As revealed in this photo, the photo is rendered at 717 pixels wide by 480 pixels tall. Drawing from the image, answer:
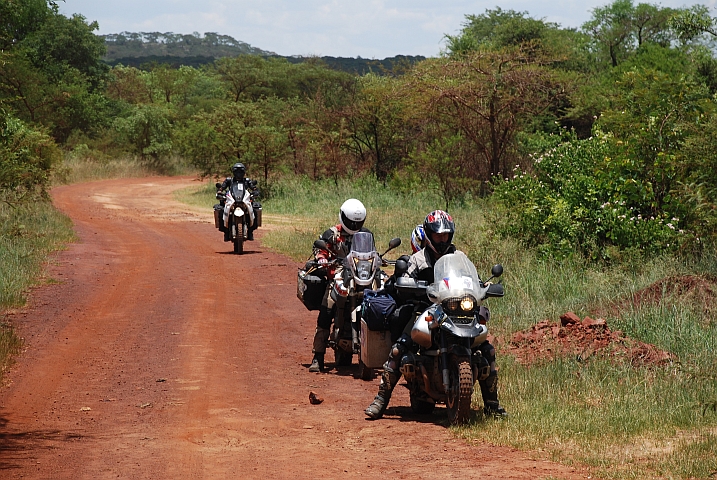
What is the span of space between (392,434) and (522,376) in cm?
227

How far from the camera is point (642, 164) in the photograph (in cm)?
1677

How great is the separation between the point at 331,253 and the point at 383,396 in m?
2.59

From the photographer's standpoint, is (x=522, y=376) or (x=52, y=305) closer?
(x=522, y=376)

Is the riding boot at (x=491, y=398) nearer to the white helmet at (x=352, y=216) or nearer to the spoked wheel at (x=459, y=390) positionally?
the spoked wheel at (x=459, y=390)

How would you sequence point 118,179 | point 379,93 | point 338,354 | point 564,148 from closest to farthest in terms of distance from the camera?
point 338,354
point 564,148
point 379,93
point 118,179

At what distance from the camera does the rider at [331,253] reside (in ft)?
33.7

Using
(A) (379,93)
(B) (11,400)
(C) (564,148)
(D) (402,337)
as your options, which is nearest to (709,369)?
(D) (402,337)

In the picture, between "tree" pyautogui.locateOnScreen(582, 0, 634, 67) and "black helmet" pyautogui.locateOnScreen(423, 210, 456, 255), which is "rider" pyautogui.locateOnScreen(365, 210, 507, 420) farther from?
"tree" pyautogui.locateOnScreen(582, 0, 634, 67)

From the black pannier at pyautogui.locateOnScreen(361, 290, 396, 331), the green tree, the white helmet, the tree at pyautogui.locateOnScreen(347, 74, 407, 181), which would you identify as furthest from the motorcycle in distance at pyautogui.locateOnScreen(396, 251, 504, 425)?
the green tree

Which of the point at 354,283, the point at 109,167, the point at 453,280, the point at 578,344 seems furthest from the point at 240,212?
the point at 109,167

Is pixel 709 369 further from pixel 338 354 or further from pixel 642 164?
pixel 642 164

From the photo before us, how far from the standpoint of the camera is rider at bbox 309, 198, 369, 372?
33.7ft

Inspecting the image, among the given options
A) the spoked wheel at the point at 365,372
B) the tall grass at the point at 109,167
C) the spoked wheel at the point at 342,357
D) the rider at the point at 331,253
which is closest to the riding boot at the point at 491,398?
the spoked wheel at the point at 365,372

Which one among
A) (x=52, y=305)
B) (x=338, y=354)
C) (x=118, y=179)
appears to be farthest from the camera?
(x=118, y=179)
